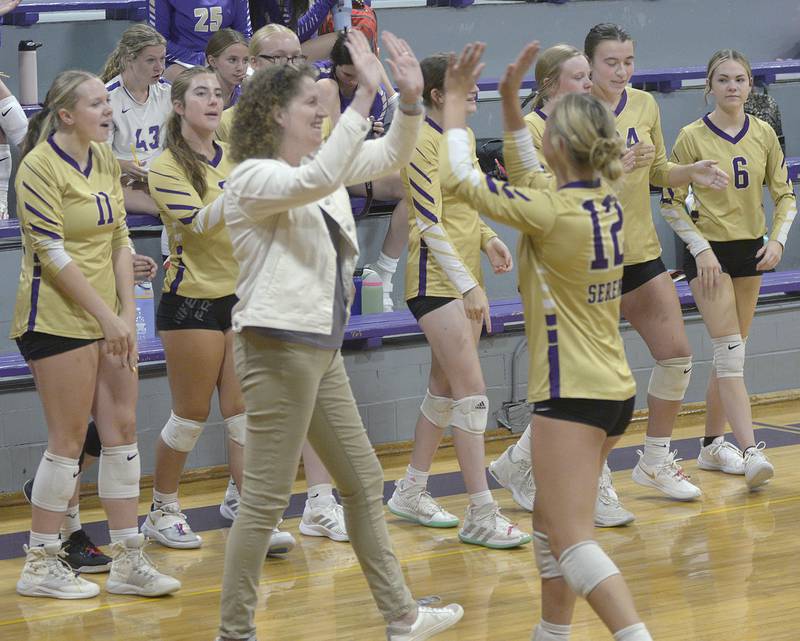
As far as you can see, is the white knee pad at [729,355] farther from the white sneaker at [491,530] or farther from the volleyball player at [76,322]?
the volleyball player at [76,322]

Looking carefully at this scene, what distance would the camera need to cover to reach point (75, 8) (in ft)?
22.9

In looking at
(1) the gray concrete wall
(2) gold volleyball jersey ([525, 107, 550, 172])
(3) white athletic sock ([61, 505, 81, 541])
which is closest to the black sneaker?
(3) white athletic sock ([61, 505, 81, 541])

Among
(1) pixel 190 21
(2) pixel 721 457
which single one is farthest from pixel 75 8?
(2) pixel 721 457

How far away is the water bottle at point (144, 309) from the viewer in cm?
553

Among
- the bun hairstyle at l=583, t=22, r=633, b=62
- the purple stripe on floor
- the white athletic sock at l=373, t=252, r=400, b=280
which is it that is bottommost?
the purple stripe on floor

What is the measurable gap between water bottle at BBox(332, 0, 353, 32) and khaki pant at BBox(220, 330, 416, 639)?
3.83m

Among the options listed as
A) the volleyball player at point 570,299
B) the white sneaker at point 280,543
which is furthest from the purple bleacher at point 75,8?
the volleyball player at point 570,299

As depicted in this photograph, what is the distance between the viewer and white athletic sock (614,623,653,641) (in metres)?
2.68

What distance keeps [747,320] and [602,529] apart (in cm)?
115

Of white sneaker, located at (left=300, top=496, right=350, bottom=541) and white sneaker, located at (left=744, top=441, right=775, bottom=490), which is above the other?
white sneaker, located at (left=744, top=441, right=775, bottom=490)

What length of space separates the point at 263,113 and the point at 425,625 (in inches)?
53.9

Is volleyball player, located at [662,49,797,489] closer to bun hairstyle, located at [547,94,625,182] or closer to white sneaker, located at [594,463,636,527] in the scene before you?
white sneaker, located at [594,463,636,527]

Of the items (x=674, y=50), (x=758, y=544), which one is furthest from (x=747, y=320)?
(x=674, y=50)

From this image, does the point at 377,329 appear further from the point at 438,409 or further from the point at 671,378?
the point at 671,378
